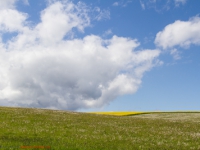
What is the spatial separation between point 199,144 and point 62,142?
11490 mm

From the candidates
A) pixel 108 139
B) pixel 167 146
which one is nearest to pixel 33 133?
pixel 108 139

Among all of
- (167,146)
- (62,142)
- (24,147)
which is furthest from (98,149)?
(167,146)

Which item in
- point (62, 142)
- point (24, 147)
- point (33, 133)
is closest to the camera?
point (24, 147)

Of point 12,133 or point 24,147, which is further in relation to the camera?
point 12,133

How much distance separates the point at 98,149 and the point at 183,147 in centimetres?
713

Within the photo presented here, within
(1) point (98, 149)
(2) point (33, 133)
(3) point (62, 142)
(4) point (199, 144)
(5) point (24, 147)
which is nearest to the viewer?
(5) point (24, 147)

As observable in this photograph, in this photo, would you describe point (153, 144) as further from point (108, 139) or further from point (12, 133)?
point (12, 133)

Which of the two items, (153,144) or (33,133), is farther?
(33,133)

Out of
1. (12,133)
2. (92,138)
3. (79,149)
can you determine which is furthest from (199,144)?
(12,133)

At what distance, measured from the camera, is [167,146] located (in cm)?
2012

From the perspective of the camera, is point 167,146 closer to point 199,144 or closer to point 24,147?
point 199,144

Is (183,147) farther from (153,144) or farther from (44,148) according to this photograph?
(44,148)

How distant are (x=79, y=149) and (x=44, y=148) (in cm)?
230

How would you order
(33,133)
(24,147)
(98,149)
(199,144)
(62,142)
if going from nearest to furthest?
(24,147), (98,149), (62,142), (199,144), (33,133)
